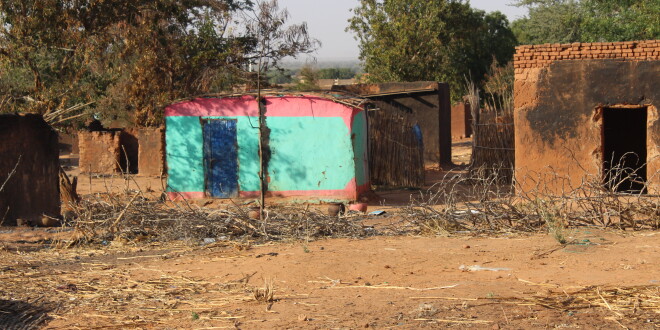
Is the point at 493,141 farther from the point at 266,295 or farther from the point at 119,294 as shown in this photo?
the point at 119,294

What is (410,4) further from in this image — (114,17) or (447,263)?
(447,263)

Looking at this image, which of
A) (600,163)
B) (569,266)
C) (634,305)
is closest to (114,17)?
(600,163)

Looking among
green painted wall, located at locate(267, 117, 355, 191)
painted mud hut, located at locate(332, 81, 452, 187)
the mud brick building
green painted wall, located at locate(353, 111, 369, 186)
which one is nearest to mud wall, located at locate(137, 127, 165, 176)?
painted mud hut, located at locate(332, 81, 452, 187)

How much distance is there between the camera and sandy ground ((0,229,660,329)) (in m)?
5.76

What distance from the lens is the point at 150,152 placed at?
20062 millimetres

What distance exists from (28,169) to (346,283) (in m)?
6.52

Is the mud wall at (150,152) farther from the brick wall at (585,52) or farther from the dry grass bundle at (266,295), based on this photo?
the dry grass bundle at (266,295)

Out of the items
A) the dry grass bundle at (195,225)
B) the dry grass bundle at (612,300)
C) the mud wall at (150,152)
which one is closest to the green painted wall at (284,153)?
the mud wall at (150,152)

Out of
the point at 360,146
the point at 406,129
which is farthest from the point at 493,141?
the point at 360,146

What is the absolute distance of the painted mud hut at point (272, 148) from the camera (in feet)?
49.0

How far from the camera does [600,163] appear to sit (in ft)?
39.9

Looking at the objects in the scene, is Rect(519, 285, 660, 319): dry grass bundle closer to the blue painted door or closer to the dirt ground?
the dirt ground

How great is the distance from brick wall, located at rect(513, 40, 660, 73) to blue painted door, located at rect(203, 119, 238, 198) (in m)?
5.86

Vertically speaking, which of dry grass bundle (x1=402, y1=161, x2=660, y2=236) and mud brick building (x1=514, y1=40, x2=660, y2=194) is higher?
mud brick building (x1=514, y1=40, x2=660, y2=194)
